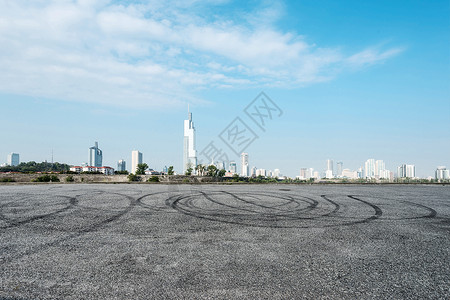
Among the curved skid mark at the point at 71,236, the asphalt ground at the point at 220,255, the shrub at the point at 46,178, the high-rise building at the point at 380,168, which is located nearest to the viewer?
the asphalt ground at the point at 220,255

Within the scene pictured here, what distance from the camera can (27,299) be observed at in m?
3.88

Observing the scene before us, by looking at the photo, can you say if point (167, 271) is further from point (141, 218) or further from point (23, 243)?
point (141, 218)

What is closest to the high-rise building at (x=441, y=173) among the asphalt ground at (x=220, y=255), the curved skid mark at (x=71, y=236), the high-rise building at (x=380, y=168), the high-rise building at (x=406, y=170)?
the high-rise building at (x=406, y=170)

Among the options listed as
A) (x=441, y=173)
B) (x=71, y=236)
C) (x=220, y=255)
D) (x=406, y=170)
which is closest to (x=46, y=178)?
(x=71, y=236)

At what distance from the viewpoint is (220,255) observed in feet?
19.1

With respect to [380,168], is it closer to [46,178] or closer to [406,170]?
[406,170]

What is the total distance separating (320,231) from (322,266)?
9.70 feet

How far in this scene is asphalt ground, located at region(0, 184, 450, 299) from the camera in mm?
4270

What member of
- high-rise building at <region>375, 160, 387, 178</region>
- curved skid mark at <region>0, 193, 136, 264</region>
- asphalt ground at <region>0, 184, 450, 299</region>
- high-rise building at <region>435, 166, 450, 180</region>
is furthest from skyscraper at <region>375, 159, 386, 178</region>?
curved skid mark at <region>0, 193, 136, 264</region>

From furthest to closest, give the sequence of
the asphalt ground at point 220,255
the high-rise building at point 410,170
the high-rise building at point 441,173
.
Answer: the high-rise building at point 410,170
the high-rise building at point 441,173
the asphalt ground at point 220,255

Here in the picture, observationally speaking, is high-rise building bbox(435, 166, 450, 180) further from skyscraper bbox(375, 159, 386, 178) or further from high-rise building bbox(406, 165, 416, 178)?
skyscraper bbox(375, 159, 386, 178)

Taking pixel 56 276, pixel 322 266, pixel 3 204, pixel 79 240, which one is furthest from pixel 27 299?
pixel 3 204

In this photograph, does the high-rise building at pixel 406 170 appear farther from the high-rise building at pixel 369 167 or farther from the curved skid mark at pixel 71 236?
Answer: the curved skid mark at pixel 71 236

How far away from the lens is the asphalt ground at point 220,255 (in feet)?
14.0
